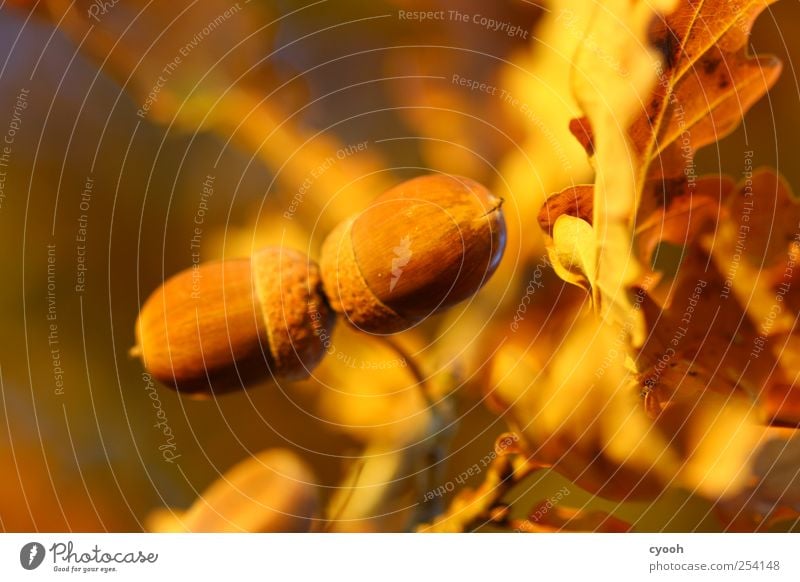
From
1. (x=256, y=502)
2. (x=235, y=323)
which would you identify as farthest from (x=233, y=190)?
(x=256, y=502)

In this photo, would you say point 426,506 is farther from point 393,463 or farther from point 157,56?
point 157,56

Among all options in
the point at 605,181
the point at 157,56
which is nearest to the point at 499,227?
the point at 605,181

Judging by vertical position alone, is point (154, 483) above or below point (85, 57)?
below
